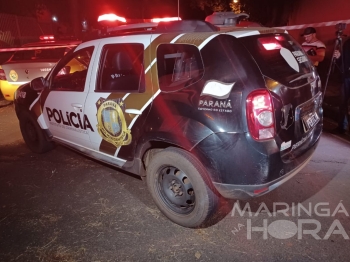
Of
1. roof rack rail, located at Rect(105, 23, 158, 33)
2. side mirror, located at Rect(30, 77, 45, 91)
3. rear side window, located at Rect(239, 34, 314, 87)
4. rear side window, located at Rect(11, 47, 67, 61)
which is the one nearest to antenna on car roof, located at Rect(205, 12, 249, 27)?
rear side window, located at Rect(239, 34, 314, 87)

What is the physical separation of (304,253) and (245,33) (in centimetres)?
187

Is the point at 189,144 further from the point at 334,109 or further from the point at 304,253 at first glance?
the point at 334,109

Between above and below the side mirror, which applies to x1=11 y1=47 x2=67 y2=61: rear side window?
above

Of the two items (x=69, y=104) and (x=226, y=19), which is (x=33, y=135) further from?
(x=226, y=19)

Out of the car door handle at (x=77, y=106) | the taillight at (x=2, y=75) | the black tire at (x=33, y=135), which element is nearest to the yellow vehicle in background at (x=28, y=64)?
the taillight at (x=2, y=75)

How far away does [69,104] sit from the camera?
353 cm

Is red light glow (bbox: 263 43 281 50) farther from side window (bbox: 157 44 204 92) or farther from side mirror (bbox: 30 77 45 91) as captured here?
side mirror (bbox: 30 77 45 91)

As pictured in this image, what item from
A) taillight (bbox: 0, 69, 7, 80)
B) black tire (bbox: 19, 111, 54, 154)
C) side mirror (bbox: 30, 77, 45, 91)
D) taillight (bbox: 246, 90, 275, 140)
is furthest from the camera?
taillight (bbox: 0, 69, 7, 80)

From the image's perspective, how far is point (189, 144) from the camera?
2424 mm

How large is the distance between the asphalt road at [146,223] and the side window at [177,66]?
1.37 meters

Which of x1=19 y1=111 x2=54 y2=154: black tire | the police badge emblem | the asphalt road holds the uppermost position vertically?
the police badge emblem

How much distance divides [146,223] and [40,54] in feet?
19.9

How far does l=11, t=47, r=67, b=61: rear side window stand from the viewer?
715cm

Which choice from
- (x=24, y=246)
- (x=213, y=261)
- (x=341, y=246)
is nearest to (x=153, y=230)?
(x=213, y=261)
